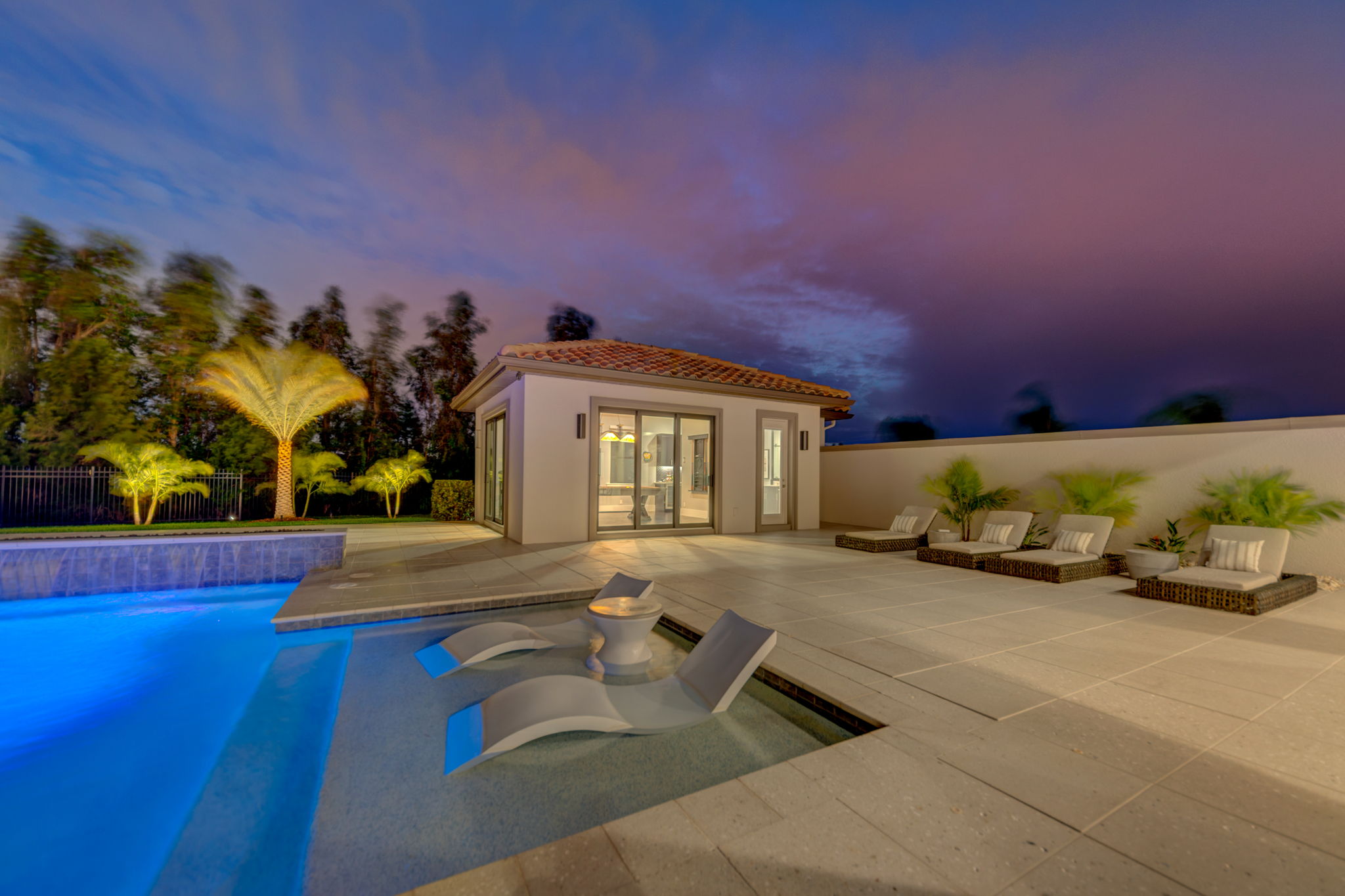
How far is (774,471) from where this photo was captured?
39.9ft

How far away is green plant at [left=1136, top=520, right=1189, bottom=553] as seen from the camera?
7211mm

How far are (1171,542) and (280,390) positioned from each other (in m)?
19.1

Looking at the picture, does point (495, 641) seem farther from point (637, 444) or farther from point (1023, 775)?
point (637, 444)

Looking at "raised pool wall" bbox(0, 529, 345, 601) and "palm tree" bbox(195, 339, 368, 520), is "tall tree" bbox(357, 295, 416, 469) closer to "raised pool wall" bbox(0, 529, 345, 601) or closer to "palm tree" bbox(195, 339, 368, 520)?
"palm tree" bbox(195, 339, 368, 520)

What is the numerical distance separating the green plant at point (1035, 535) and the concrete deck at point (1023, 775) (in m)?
3.24

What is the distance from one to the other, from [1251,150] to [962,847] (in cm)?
2145

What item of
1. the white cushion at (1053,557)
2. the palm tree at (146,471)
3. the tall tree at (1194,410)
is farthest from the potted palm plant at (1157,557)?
the tall tree at (1194,410)

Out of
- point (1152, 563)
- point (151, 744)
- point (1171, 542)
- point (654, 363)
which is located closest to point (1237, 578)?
point (1152, 563)

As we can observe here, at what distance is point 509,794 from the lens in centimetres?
237

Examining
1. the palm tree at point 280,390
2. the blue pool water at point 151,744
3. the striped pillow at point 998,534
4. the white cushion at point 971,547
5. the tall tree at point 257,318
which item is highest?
the tall tree at point 257,318

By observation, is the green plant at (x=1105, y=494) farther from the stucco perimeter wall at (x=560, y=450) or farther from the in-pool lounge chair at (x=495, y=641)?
the in-pool lounge chair at (x=495, y=641)

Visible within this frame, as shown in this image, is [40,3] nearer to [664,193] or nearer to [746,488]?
[664,193]

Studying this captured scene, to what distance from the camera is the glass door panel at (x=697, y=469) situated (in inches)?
444

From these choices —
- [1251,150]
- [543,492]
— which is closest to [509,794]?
[543,492]
